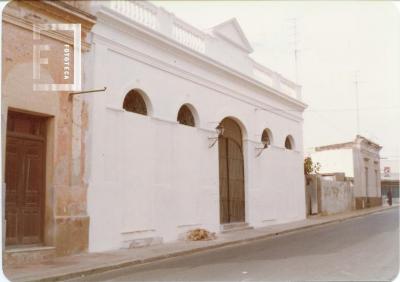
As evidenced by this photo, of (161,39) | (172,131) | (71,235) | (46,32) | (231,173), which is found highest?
(161,39)

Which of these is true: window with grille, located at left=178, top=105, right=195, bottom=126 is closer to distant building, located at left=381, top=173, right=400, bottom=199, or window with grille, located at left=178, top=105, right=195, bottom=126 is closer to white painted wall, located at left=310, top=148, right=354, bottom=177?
white painted wall, located at left=310, top=148, right=354, bottom=177

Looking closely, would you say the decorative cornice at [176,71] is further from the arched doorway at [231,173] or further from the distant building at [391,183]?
the distant building at [391,183]

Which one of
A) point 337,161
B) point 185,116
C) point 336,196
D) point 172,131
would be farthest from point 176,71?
point 337,161

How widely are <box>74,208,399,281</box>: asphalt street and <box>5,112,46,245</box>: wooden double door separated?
2131 mm

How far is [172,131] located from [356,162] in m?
24.8

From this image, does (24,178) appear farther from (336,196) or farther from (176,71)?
(336,196)

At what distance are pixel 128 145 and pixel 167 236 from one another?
9.03 feet

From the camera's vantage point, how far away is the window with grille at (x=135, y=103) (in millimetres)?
12130

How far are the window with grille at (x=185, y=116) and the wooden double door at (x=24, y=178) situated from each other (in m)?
4.94

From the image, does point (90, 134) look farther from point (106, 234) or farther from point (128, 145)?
point (106, 234)

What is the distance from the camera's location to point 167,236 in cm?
1268

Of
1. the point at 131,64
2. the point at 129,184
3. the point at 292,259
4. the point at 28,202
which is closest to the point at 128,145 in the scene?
the point at 129,184

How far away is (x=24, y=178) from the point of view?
9.47 m

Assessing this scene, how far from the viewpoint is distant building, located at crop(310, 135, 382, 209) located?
34.5 metres
